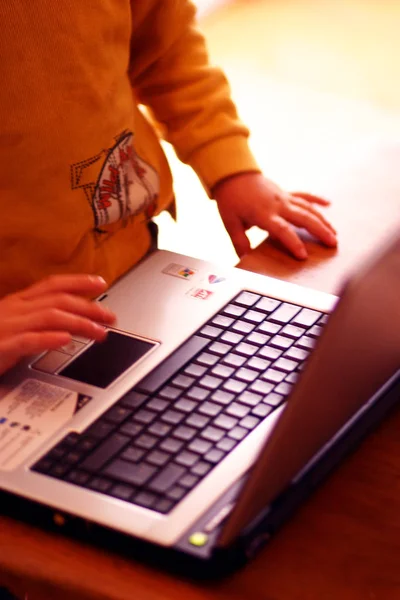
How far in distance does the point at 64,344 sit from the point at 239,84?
2.35 m

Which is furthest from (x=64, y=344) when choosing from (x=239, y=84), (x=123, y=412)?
(x=239, y=84)

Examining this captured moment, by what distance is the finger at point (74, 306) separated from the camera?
690 mm

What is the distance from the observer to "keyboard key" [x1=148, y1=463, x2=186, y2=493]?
0.55 m

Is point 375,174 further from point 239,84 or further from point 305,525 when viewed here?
point 239,84

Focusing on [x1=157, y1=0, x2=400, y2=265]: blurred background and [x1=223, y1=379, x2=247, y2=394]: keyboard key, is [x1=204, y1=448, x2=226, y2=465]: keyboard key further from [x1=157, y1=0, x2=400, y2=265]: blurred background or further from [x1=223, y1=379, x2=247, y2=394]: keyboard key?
[x1=157, y1=0, x2=400, y2=265]: blurred background

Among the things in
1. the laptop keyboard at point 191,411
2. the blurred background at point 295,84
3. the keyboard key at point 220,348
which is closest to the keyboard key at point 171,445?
the laptop keyboard at point 191,411

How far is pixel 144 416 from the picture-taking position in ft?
2.01

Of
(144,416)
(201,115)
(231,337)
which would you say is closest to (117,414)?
(144,416)

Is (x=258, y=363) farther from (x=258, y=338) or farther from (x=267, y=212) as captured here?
(x=267, y=212)

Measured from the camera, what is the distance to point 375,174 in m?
0.96

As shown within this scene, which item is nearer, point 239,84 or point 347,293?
point 347,293

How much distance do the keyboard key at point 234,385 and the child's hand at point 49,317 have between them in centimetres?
11

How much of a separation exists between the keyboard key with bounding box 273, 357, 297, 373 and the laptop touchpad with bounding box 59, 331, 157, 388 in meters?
0.10

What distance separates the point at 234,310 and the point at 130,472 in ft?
0.70
